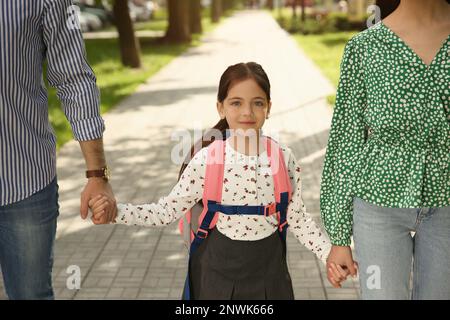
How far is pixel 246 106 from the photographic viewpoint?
8.50ft

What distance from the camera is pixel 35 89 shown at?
2.44 metres

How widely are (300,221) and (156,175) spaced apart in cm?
514

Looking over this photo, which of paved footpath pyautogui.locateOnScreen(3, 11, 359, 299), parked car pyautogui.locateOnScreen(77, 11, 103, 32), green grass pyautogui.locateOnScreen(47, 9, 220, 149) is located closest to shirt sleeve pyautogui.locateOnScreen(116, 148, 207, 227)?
paved footpath pyautogui.locateOnScreen(3, 11, 359, 299)

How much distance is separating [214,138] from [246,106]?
26 cm

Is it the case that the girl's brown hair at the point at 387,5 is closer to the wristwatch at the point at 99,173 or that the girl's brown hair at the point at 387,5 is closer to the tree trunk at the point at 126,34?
the wristwatch at the point at 99,173

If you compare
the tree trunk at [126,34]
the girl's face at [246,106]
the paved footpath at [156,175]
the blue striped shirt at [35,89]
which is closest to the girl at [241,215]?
the girl's face at [246,106]

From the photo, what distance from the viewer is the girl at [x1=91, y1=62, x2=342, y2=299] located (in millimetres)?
2615

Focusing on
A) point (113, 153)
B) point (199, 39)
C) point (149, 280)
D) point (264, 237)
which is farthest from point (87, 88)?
point (199, 39)

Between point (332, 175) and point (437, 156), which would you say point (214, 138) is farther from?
point (437, 156)

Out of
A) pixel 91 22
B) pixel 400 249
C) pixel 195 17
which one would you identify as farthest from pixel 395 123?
pixel 91 22

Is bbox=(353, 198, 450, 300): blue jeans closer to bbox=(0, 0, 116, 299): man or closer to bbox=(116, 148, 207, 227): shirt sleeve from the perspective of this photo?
bbox=(116, 148, 207, 227): shirt sleeve

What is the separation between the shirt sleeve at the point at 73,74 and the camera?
248cm

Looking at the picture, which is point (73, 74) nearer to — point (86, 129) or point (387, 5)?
point (86, 129)

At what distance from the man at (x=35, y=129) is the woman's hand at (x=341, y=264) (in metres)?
0.88
